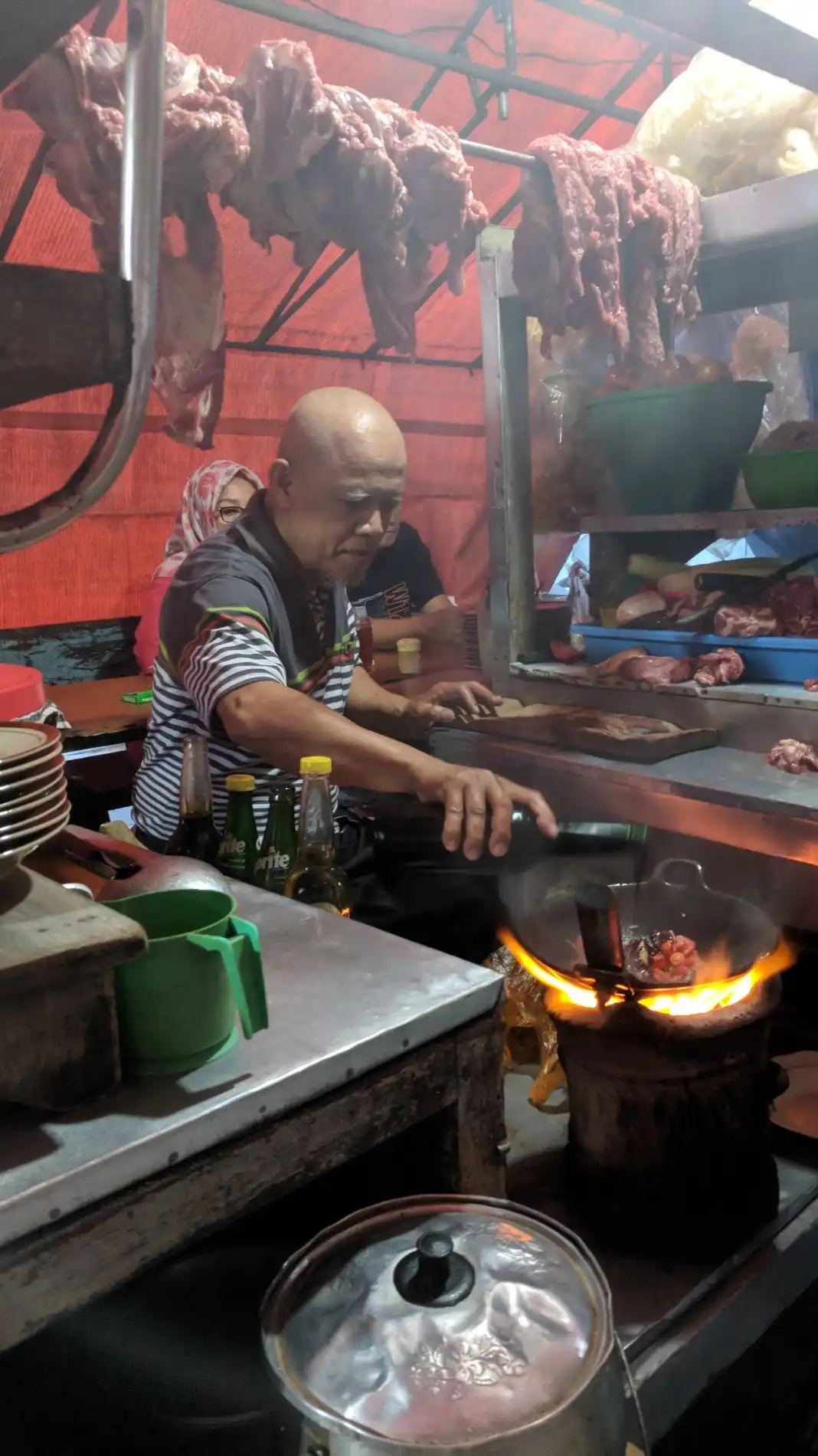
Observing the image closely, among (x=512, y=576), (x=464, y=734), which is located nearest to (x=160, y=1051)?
(x=464, y=734)

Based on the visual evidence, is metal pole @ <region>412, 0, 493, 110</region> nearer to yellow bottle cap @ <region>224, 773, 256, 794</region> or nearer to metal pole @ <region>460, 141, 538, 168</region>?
metal pole @ <region>460, 141, 538, 168</region>

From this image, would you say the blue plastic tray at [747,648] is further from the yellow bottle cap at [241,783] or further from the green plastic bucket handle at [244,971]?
the green plastic bucket handle at [244,971]

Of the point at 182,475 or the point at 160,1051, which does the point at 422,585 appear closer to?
the point at 182,475

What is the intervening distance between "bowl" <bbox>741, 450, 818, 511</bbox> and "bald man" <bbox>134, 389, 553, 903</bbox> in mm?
890

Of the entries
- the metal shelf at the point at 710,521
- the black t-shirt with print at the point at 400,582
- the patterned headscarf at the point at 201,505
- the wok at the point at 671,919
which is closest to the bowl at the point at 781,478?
the metal shelf at the point at 710,521

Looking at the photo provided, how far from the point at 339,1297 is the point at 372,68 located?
14.3 ft

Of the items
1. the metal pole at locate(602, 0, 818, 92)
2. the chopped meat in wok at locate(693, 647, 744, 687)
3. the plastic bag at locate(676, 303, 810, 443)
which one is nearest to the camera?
the metal pole at locate(602, 0, 818, 92)

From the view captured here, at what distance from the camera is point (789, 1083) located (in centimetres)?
197

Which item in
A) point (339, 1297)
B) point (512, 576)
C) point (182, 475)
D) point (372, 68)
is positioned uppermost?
point (372, 68)

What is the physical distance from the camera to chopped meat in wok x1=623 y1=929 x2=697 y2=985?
1652 millimetres

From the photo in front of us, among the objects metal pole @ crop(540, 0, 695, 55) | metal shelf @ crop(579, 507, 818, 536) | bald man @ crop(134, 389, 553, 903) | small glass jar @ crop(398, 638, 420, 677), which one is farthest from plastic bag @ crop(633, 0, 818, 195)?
small glass jar @ crop(398, 638, 420, 677)

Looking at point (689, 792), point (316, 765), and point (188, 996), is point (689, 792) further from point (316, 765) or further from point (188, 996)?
point (188, 996)

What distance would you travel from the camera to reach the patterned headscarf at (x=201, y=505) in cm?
392

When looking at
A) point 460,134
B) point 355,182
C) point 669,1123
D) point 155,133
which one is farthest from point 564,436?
point 460,134
